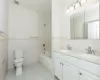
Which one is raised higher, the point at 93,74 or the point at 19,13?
the point at 19,13

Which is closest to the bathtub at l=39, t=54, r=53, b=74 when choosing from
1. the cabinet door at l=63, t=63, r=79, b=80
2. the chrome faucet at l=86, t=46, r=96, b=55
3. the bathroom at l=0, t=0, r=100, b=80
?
the bathroom at l=0, t=0, r=100, b=80

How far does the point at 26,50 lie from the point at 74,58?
265cm

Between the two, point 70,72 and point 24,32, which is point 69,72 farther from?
point 24,32

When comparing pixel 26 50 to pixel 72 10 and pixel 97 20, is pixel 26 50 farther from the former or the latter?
pixel 97 20

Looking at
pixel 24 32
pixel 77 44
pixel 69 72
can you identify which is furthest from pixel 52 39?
pixel 24 32

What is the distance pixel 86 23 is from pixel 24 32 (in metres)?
2.62

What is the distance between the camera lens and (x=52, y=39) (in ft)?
8.87

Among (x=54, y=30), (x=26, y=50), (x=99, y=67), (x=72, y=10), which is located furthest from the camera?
(x=26, y=50)

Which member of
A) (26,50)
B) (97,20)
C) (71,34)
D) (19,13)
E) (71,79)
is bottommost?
(71,79)

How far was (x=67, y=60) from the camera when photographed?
1.74 metres

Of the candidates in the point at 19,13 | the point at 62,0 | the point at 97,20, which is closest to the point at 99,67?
the point at 97,20

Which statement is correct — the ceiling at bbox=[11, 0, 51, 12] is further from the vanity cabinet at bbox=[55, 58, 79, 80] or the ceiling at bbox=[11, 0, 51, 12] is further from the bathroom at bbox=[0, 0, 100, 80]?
the vanity cabinet at bbox=[55, 58, 79, 80]

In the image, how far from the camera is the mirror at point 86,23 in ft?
5.55

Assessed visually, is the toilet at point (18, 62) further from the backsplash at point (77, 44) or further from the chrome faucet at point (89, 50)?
the chrome faucet at point (89, 50)
